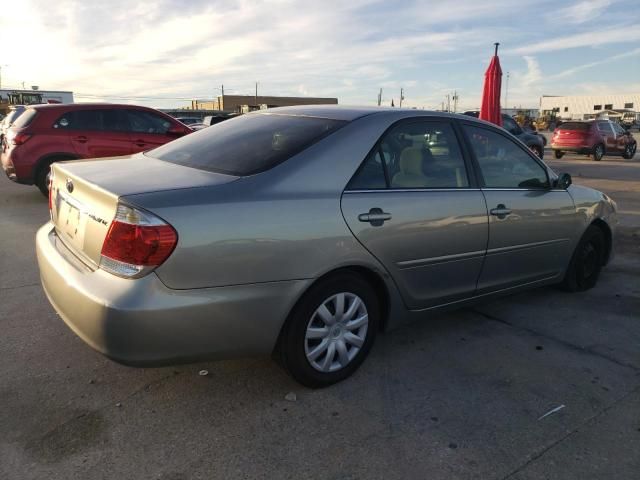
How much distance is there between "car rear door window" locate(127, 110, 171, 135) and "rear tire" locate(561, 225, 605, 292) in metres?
7.16

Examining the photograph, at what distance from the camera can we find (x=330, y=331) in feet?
9.46

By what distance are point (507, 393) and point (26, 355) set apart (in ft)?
9.44

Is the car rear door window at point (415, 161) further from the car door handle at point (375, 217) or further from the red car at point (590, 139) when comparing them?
the red car at point (590, 139)

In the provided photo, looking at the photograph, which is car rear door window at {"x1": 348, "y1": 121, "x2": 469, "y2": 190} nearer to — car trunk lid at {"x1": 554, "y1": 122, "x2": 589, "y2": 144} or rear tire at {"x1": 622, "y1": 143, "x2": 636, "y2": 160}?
car trunk lid at {"x1": 554, "y1": 122, "x2": 589, "y2": 144}

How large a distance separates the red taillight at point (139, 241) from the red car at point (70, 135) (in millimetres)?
6946

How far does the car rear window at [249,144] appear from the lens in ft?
9.33

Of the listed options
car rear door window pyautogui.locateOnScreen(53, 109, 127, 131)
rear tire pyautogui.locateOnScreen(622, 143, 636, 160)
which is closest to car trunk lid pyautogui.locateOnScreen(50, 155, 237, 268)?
car rear door window pyautogui.locateOnScreen(53, 109, 127, 131)

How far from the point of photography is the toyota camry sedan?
92.4 inches

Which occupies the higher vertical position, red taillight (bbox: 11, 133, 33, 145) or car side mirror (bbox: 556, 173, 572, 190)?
red taillight (bbox: 11, 133, 33, 145)

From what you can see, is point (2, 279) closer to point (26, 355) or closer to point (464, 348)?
point (26, 355)

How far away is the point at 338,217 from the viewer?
2.76 m

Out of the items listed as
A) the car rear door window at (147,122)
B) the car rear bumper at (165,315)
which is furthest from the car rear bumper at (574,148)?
the car rear bumper at (165,315)

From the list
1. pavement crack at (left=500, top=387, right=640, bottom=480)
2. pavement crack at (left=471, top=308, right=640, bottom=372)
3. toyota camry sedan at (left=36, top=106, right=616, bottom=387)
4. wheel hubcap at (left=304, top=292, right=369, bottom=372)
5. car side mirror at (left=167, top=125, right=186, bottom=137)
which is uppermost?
car side mirror at (left=167, top=125, right=186, bottom=137)

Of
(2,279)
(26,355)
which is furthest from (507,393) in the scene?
(2,279)
